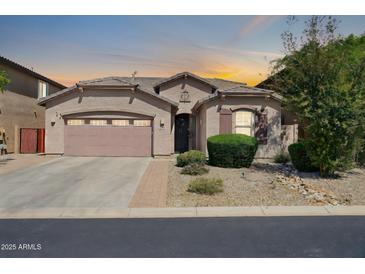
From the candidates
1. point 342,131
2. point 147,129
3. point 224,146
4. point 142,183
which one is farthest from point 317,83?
point 147,129

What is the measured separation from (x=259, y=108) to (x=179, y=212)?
462 inches

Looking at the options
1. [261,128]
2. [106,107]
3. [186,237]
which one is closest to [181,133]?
[106,107]

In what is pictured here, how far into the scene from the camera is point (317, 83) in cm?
1130

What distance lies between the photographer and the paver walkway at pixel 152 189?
8023mm

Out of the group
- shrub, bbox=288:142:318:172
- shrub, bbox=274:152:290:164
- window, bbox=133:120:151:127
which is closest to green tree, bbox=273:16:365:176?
shrub, bbox=288:142:318:172

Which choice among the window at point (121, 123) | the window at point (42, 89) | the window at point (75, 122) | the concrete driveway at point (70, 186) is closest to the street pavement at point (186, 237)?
the concrete driveway at point (70, 186)

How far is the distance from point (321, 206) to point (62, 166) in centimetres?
1131

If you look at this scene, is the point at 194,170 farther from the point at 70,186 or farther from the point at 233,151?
the point at 70,186

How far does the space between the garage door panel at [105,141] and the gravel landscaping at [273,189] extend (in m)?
5.71

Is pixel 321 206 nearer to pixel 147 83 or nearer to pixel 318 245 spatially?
pixel 318 245

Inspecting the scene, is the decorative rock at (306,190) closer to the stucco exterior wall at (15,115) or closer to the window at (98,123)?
the window at (98,123)

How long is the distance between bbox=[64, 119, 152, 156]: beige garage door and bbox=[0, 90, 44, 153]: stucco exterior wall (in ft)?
16.1

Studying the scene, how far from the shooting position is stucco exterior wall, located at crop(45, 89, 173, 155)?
17.9 metres

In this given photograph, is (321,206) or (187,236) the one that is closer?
(187,236)
